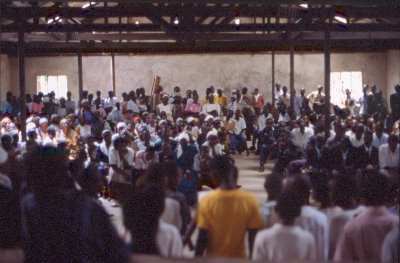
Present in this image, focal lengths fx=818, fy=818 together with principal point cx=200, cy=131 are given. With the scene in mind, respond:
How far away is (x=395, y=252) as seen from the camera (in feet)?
14.6

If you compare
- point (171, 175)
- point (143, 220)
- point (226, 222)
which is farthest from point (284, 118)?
point (143, 220)

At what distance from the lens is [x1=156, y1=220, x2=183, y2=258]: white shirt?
4.77m

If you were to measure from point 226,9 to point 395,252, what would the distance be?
13.8 meters

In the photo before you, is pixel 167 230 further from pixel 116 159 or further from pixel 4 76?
pixel 4 76

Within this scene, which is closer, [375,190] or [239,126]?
[375,190]

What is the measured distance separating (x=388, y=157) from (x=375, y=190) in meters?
7.32

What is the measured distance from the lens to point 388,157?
12164 mm

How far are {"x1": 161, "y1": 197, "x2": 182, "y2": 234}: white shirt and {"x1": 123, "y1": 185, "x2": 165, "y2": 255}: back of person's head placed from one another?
1233 millimetres

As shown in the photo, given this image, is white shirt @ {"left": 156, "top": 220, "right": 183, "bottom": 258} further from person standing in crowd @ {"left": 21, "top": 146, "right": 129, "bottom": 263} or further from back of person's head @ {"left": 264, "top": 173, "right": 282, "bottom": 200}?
back of person's head @ {"left": 264, "top": 173, "right": 282, "bottom": 200}

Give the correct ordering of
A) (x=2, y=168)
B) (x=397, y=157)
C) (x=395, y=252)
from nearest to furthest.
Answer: (x=395, y=252) → (x=2, y=168) → (x=397, y=157)

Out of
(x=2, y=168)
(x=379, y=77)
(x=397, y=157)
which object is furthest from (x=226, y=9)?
(x=379, y=77)

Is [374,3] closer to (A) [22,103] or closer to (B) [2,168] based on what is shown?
(B) [2,168]

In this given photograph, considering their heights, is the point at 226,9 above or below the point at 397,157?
above

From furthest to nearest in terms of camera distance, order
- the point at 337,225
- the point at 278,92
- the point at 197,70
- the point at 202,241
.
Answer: the point at 197,70, the point at 278,92, the point at 337,225, the point at 202,241
